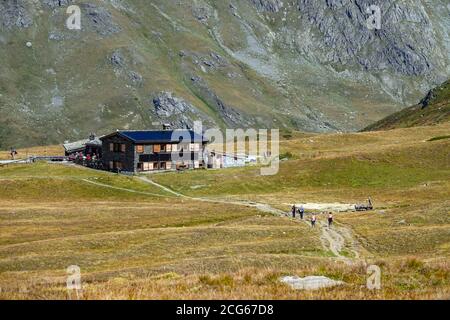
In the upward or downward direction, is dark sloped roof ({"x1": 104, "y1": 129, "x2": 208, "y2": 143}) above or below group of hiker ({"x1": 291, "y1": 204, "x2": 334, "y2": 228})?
above

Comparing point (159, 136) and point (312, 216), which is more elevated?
point (159, 136)

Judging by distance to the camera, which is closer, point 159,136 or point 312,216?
point 312,216

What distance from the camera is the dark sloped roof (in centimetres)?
15050

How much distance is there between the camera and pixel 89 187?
408 feet

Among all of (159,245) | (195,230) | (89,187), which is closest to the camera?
(159,245)

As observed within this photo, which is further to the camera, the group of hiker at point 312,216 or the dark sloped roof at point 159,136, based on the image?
the dark sloped roof at point 159,136

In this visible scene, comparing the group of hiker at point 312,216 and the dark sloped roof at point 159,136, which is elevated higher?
the dark sloped roof at point 159,136

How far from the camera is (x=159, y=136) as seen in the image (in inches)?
6063

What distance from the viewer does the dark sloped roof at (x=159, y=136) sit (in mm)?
150500

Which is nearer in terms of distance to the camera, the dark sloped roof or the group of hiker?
the group of hiker
